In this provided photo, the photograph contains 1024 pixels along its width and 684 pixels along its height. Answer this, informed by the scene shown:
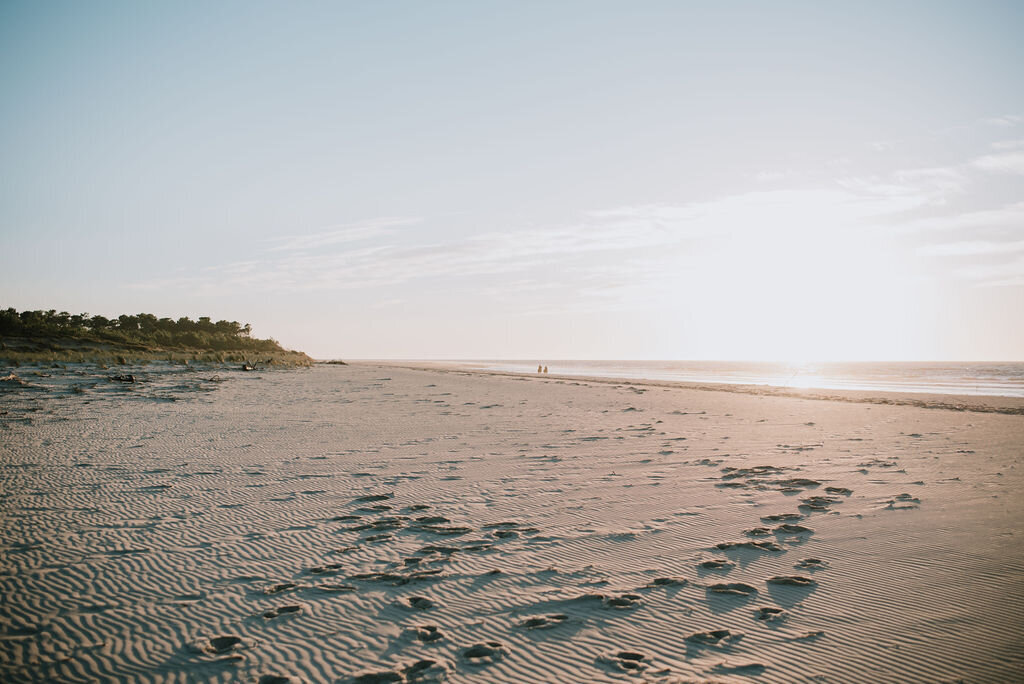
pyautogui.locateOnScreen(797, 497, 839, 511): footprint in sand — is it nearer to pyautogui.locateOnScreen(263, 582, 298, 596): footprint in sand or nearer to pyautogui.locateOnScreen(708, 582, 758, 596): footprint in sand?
pyautogui.locateOnScreen(708, 582, 758, 596): footprint in sand

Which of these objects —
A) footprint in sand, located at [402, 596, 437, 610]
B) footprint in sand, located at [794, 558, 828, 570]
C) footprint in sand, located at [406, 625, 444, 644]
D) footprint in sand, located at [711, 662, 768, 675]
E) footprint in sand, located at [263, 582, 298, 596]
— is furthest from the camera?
footprint in sand, located at [794, 558, 828, 570]

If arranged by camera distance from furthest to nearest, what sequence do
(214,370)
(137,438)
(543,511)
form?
(214,370) → (137,438) → (543,511)

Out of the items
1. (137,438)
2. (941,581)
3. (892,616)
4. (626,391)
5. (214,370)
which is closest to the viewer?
(892,616)

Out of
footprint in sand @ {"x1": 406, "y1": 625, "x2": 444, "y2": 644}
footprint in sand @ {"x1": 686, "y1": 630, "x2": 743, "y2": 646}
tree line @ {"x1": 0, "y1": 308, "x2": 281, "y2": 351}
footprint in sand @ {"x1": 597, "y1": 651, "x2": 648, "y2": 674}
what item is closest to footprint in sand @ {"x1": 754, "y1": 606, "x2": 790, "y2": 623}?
footprint in sand @ {"x1": 686, "y1": 630, "x2": 743, "y2": 646}

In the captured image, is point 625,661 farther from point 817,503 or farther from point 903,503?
point 903,503

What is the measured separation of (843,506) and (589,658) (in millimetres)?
5443

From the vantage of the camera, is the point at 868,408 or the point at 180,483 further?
the point at 868,408

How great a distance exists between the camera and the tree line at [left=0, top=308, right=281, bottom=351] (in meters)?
38.2

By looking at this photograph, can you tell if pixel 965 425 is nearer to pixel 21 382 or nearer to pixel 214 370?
pixel 21 382

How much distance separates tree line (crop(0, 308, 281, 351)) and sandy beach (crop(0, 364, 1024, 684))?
1309 inches

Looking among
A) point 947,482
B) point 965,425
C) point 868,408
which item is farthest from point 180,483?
point 868,408

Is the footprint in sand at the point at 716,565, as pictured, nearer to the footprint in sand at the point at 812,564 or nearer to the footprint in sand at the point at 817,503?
the footprint in sand at the point at 812,564

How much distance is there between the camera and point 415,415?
655 inches

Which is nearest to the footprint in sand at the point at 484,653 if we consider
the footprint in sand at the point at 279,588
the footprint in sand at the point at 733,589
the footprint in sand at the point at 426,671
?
the footprint in sand at the point at 426,671
